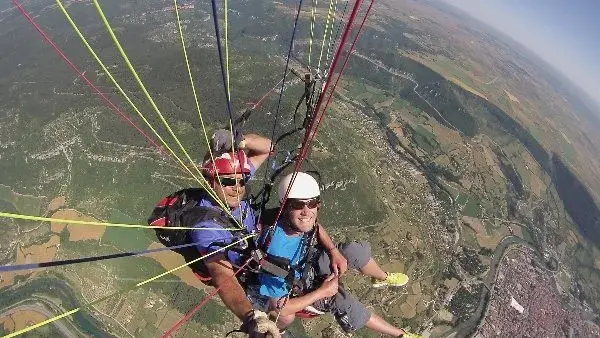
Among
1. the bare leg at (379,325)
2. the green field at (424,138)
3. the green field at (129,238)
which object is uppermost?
the bare leg at (379,325)

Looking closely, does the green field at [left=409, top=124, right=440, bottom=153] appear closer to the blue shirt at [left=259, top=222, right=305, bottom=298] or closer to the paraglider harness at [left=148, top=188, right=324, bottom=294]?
the blue shirt at [left=259, top=222, right=305, bottom=298]

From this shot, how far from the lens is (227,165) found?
3602 mm

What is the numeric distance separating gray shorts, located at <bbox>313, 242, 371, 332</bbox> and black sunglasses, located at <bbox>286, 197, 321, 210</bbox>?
986 mm

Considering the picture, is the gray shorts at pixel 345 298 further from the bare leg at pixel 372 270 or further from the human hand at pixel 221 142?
the human hand at pixel 221 142

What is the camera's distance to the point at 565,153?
260 ft

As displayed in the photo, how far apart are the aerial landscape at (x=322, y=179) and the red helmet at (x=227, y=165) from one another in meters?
7.54

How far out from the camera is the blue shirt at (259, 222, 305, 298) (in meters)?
3.80

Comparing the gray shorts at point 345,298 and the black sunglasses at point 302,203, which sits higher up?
the black sunglasses at point 302,203

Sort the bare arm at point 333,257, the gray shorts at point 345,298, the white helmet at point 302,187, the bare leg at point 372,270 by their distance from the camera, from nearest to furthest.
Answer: the white helmet at point 302,187 < the bare arm at point 333,257 < the gray shorts at point 345,298 < the bare leg at point 372,270

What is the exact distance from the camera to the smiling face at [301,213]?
12.6 ft

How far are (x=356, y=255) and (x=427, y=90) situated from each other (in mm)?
73100

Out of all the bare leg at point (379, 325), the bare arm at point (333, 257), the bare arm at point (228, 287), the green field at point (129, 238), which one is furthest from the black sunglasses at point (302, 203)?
the green field at point (129, 238)

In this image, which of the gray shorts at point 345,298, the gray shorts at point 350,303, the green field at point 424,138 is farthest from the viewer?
the green field at point 424,138

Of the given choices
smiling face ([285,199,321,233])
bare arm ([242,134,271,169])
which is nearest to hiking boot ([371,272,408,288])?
smiling face ([285,199,321,233])
